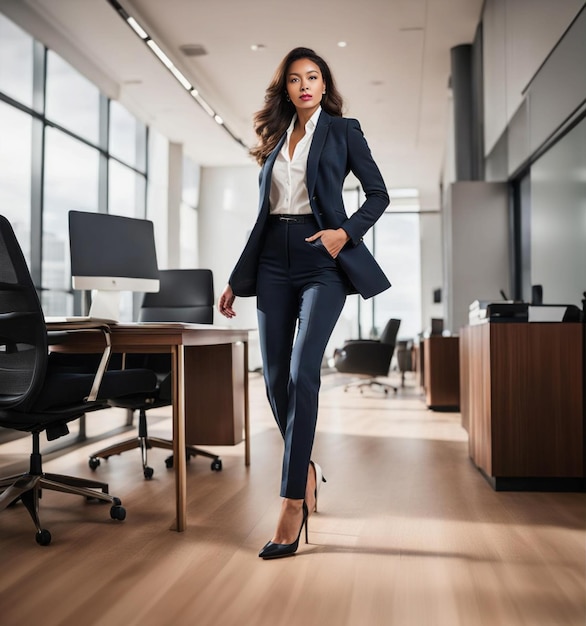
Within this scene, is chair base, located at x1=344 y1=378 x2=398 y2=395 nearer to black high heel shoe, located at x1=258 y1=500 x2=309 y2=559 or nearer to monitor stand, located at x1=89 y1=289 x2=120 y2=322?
monitor stand, located at x1=89 y1=289 x2=120 y2=322

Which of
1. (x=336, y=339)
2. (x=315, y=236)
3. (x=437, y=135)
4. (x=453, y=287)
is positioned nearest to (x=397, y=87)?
(x=437, y=135)

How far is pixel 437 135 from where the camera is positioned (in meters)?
10.8

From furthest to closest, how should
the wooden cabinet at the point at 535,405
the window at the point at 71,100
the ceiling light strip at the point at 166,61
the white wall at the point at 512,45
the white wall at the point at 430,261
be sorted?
the white wall at the point at 430,261 → the window at the point at 71,100 → the ceiling light strip at the point at 166,61 → the white wall at the point at 512,45 → the wooden cabinet at the point at 535,405

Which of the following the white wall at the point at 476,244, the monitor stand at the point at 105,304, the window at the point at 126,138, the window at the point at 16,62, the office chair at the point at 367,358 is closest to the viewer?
the monitor stand at the point at 105,304

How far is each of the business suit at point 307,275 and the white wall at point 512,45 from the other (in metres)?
1.83

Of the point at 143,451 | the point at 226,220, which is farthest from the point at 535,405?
the point at 226,220

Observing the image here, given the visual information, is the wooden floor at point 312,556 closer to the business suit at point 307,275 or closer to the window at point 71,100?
the business suit at point 307,275

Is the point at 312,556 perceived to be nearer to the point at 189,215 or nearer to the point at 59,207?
the point at 59,207

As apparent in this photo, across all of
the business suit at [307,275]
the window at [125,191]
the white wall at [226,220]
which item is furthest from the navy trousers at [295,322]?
the white wall at [226,220]

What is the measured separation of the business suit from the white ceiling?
479 centimetres

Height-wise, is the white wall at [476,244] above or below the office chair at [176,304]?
above

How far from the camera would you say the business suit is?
2135 millimetres

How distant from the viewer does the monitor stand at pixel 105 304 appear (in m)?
3.41

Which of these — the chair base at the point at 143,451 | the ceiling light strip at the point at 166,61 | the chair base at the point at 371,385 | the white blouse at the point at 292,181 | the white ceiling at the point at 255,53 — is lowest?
the chair base at the point at 371,385
